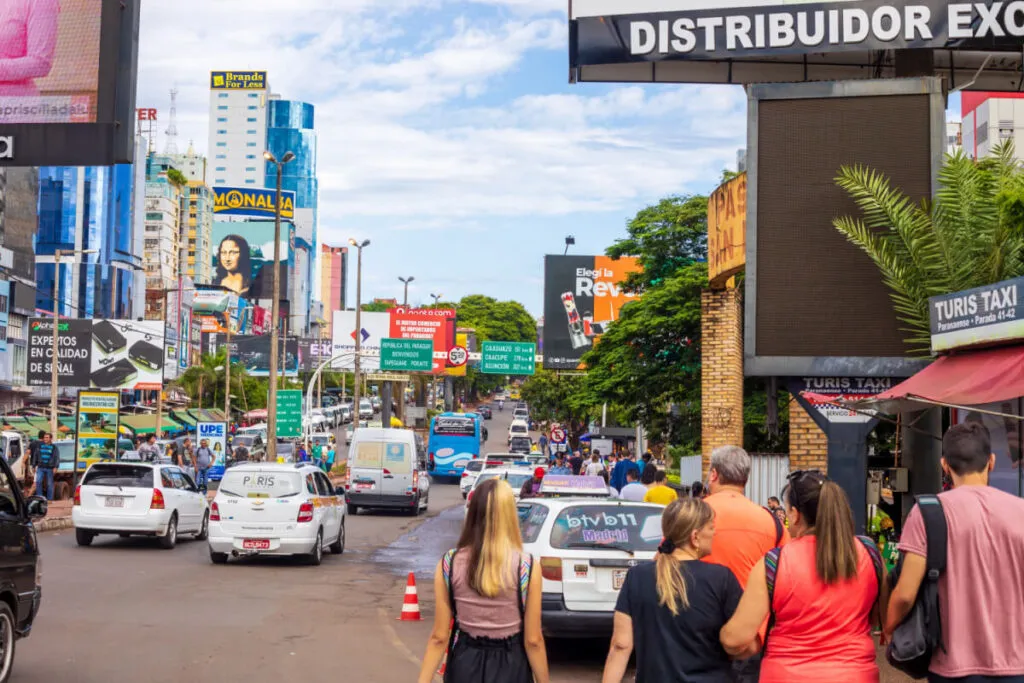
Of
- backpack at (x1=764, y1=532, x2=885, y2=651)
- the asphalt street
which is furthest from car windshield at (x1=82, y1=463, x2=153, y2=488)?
backpack at (x1=764, y1=532, x2=885, y2=651)

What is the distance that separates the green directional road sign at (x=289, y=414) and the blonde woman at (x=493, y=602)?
4008cm

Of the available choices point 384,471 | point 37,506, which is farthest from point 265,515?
point 384,471

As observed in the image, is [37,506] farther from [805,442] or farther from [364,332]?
[364,332]

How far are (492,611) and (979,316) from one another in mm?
8302

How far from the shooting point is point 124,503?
22875mm

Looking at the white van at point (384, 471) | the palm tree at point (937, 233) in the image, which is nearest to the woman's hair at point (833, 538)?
the palm tree at point (937, 233)

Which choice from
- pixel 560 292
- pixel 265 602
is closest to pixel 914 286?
pixel 265 602

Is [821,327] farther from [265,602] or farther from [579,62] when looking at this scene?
[265,602]

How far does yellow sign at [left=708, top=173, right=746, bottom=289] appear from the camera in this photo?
18891 millimetres

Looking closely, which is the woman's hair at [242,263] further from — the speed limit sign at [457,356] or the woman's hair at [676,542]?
the woman's hair at [676,542]

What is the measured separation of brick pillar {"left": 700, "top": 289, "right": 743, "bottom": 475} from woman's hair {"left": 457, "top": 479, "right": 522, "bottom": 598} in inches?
649

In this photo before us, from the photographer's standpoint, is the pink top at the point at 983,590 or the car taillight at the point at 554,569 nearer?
the pink top at the point at 983,590

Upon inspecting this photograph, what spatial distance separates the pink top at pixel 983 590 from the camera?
493 cm

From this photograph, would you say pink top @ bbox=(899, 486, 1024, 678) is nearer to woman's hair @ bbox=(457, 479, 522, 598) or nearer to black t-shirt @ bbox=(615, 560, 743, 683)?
black t-shirt @ bbox=(615, 560, 743, 683)
